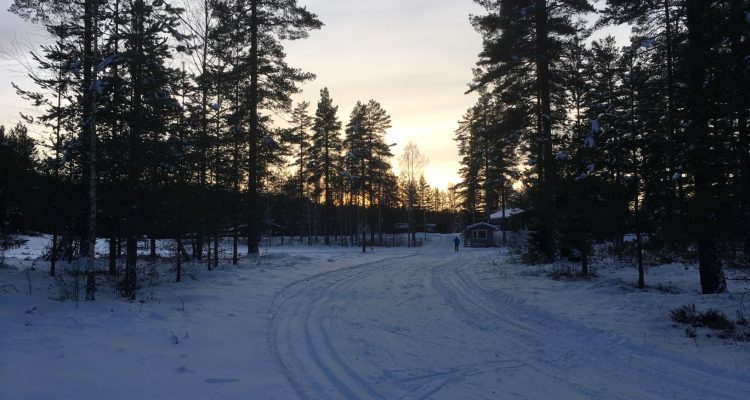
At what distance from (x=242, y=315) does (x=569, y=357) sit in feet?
21.8

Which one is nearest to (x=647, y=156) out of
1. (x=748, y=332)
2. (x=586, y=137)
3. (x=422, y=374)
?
(x=586, y=137)

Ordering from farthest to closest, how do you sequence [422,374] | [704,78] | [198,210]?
[198,210] < [704,78] < [422,374]

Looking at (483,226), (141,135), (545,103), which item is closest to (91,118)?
(141,135)

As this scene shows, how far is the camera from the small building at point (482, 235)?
5010 centimetres

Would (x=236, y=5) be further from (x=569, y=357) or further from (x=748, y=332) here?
(x=748, y=332)

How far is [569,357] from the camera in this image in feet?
21.0

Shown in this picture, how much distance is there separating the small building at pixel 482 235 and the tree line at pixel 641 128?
86.3 ft

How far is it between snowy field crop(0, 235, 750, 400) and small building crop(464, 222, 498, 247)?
3853cm

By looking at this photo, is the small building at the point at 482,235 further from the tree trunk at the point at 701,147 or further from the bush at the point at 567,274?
the tree trunk at the point at 701,147

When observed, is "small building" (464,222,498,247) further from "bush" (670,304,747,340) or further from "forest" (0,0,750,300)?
"bush" (670,304,747,340)

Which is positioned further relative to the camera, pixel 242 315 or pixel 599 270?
pixel 599 270

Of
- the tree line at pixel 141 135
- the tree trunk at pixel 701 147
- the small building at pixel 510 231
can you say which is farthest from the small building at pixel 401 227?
the tree trunk at pixel 701 147

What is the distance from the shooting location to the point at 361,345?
7.07m

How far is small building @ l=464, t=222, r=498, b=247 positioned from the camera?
50100mm
